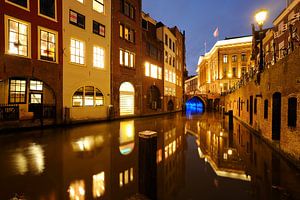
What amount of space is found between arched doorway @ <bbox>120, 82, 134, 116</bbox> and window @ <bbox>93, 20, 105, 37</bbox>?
6.18 metres

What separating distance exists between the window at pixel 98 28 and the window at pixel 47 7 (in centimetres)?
445

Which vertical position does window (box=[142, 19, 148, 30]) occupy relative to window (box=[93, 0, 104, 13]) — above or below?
above

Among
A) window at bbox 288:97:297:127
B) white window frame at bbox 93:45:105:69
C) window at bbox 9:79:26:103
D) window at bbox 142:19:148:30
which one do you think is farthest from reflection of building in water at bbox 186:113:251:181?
window at bbox 142:19:148:30

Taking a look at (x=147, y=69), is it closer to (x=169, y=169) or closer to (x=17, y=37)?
(x=17, y=37)

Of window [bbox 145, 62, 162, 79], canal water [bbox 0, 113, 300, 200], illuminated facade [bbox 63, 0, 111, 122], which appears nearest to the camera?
canal water [bbox 0, 113, 300, 200]

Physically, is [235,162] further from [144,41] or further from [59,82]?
[144,41]

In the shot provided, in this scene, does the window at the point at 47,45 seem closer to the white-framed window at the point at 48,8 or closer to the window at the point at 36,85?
the white-framed window at the point at 48,8

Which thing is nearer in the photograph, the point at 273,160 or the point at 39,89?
the point at 273,160

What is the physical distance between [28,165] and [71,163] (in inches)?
48.8

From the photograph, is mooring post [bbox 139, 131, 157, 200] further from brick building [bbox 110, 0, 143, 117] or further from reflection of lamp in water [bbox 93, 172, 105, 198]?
brick building [bbox 110, 0, 143, 117]

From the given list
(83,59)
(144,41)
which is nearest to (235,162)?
(83,59)

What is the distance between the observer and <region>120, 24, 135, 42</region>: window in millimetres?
22266

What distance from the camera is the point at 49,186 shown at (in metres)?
4.33

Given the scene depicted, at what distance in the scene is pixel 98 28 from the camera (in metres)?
19.0
